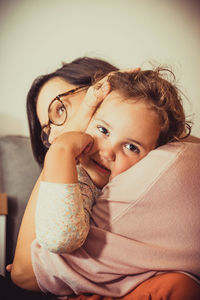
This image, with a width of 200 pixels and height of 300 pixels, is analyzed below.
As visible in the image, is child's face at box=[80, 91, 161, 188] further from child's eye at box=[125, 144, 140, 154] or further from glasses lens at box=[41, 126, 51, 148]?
glasses lens at box=[41, 126, 51, 148]

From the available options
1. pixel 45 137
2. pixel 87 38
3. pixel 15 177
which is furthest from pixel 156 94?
pixel 87 38

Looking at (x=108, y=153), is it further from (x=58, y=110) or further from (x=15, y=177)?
(x=15, y=177)

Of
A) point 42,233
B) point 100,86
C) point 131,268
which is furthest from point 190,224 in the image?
point 100,86

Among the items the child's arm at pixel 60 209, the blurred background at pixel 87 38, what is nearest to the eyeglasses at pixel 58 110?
the child's arm at pixel 60 209

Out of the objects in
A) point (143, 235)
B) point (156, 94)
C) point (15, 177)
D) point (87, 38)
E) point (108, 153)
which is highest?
point (87, 38)

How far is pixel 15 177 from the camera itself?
96cm

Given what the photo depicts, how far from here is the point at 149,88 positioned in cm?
68

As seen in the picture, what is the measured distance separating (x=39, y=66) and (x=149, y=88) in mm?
767

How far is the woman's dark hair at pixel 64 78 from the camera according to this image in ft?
Result: 2.91

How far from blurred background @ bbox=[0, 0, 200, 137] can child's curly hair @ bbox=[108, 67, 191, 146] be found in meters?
0.53

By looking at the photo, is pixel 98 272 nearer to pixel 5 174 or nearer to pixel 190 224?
pixel 190 224

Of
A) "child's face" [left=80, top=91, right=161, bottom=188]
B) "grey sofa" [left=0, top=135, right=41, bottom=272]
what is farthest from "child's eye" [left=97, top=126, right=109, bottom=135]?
"grey sofa" [left=0, top=135, right=41, bottom=272]

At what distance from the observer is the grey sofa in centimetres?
89

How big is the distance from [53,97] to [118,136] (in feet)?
1.09
